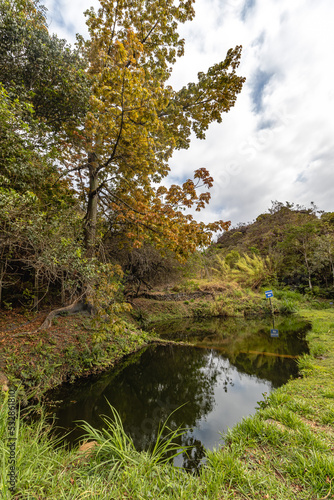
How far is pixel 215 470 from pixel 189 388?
3.06 metres

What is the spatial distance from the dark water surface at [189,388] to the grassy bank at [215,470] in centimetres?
84

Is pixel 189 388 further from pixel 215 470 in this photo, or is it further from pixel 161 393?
pixel 215 470

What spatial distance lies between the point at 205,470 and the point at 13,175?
19.2ft

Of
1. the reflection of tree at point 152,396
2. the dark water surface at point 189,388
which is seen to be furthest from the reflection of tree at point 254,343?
the reflection of tree at point 152,396

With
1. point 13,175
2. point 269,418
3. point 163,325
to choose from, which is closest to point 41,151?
point 13,175

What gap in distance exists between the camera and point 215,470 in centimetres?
195

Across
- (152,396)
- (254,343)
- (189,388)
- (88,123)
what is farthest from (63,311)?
(254,343)

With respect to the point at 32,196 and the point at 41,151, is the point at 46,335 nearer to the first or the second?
the point at 32,196

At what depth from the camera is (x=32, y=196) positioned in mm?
3941

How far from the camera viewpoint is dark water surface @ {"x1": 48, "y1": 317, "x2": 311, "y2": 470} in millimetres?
3365

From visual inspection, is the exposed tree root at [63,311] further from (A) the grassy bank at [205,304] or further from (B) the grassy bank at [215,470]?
(A) the grassy bank at [205,304]

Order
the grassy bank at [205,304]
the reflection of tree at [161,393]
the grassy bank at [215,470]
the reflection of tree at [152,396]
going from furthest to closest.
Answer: the grassy bank at [205,304] → the reflection of tree at [161,393] → the reflection of tree at [152,396] → the grassy bank at [215,470]

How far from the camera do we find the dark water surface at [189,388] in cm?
337

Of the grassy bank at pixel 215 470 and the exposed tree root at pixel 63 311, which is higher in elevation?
the exposed tree root at pixel 63 311
